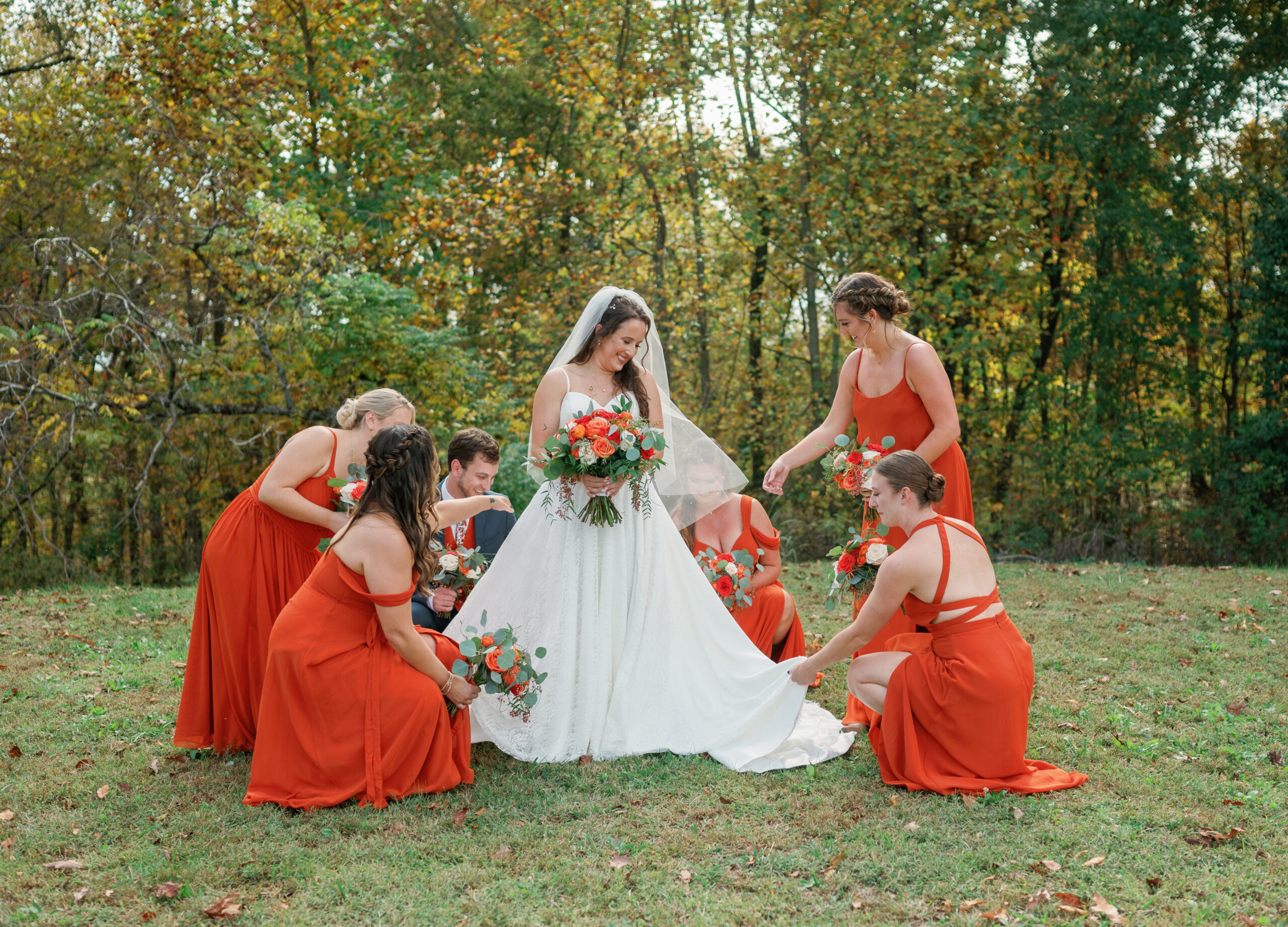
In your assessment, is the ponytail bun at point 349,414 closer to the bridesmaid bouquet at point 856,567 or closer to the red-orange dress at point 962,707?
the bridesmaid bouquet at point 856,567

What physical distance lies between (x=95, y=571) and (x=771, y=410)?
9.71m

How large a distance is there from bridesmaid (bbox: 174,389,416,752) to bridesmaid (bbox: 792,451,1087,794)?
253 centimetres

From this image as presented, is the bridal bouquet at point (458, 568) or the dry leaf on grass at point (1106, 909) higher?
the bridal bouquet at point (458, 568)

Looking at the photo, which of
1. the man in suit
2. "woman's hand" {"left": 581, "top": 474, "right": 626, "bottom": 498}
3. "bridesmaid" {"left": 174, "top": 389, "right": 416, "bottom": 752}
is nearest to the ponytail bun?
"bridesmaid" {"left": 174, "top": 389, "right": 416, "bottom": 752}

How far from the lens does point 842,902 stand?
352 centimetres

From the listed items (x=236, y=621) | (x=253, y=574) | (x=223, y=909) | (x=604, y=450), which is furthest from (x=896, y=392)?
(x=223, y=909)

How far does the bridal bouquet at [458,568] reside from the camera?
5.26m

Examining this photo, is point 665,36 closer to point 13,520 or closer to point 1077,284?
point 1077,284

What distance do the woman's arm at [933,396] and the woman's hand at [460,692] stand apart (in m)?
2.59

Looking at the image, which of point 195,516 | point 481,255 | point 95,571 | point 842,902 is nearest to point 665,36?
point 481,255

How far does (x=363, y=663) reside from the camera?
4.40 meters

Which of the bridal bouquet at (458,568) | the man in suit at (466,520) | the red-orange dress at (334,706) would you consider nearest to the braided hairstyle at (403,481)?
the red-orange dress at (334,706)

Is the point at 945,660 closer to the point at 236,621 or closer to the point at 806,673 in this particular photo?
the point at 806,673

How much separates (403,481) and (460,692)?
106 cm
